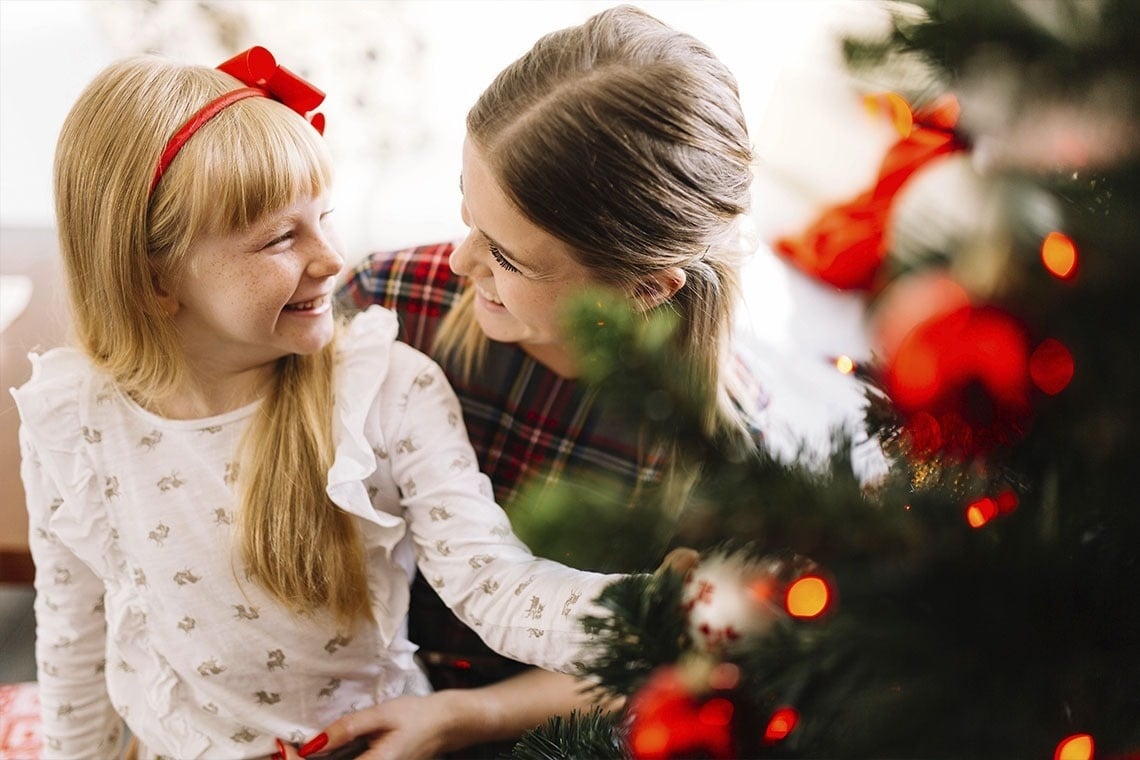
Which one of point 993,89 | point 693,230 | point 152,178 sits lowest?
point 693,230

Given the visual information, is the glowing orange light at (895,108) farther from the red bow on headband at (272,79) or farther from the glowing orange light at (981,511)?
the red bow on headband at (272,79)

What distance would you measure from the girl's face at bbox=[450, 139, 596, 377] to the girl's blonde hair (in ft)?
0.50

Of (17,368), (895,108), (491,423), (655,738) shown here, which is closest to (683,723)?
(655,738)

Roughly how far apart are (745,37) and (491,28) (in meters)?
0.41

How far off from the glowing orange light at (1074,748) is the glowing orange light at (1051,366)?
0.46 feet

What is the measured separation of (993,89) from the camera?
15.5 inches

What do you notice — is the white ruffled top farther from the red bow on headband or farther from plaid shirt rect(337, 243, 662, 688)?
the red bow on headband

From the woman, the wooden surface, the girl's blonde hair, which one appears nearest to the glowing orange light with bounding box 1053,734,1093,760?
the woman

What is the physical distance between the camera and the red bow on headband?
935 millimetres

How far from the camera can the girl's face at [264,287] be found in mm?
908

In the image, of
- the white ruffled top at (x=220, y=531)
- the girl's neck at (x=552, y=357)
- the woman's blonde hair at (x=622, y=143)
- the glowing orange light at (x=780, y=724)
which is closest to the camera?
the glowing orange light at (x=780, y=724)

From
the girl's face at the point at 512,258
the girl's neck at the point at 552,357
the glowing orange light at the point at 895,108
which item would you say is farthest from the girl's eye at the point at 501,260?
the glowing orange light at the point at 895,108

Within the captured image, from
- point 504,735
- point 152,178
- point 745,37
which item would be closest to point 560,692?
point 504,735

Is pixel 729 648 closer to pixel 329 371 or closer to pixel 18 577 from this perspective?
pixel 329 371
